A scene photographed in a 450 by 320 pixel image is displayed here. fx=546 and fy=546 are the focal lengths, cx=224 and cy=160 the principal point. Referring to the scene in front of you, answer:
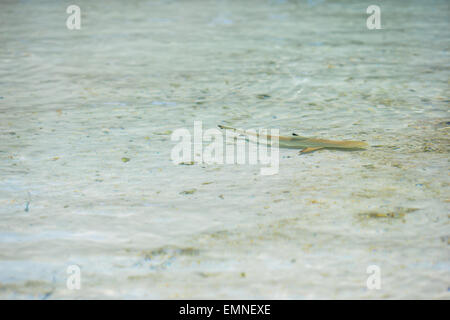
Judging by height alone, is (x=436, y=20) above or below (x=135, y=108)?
above

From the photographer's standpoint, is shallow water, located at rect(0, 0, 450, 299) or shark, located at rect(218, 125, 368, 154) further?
shark, located at rect(218, 125, 368, 154)

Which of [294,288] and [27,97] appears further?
[27,97]

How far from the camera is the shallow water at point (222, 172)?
55.9 inches

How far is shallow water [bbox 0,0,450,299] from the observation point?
1.42 m

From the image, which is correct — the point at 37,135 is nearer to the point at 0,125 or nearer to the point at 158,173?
the point at 0,125

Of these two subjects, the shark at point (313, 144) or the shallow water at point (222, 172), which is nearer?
the shallow water at point (222, 172)

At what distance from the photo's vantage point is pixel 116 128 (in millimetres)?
2543

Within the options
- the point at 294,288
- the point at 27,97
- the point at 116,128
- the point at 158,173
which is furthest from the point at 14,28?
the point at 294,288

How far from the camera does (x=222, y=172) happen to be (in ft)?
6.73

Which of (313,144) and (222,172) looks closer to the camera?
(222,172)

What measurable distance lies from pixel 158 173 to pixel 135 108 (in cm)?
87
